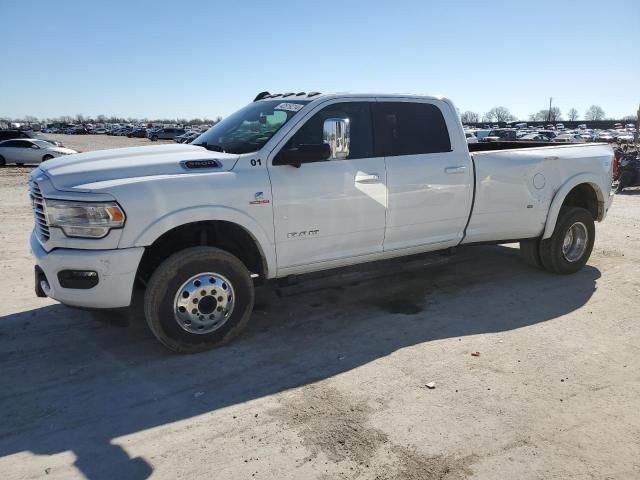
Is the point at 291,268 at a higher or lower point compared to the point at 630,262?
higher

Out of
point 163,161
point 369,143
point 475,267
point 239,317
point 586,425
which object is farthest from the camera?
point 475,267

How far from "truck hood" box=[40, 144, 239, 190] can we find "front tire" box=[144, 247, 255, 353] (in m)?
0.66

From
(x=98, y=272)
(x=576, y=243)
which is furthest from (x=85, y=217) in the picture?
(x=576, y=243)

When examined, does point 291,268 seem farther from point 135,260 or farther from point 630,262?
point 630,262

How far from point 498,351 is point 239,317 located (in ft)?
7.02

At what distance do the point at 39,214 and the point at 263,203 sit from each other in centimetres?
175

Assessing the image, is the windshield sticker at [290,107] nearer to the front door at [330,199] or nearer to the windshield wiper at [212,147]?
the front door at [330,199]

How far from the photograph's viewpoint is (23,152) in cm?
2383

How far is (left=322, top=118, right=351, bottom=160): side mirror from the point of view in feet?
13.6

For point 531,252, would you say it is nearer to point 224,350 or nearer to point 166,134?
point 224,350

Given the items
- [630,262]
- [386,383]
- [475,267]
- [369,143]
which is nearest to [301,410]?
[386,383]

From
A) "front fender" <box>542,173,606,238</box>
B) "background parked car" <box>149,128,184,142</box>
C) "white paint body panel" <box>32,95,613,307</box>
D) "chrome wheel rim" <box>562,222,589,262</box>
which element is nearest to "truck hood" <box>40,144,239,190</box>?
"white paint body panel" <box>32,95,613,307</box>

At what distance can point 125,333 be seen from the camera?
4.62m

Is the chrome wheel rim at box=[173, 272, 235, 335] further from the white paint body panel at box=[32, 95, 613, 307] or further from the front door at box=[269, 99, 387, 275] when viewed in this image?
the front door at box=[269, 99, 387, 275]
